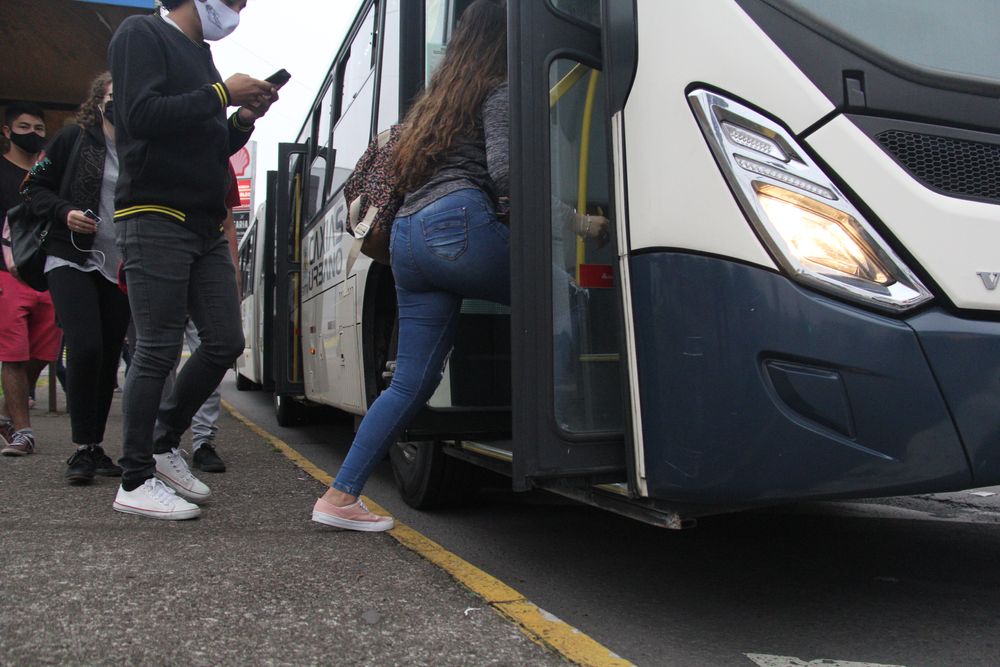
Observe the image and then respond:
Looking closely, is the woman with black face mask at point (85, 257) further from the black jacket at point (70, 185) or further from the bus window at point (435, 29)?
the bus window at point (435, 29)

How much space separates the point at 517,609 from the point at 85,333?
2503 millimetres

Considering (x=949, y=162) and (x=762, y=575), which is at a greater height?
(x=949, y=162)

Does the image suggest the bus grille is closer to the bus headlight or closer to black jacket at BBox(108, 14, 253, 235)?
the bus headlight

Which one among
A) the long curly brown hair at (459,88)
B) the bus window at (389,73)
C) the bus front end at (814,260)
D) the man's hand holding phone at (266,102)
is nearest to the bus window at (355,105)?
the bus window at (389,73)

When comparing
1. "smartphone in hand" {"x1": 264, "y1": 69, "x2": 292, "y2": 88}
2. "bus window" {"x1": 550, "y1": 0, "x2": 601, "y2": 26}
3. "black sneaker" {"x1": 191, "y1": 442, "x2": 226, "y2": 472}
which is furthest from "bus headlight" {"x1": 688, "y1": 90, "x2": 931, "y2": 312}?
"black sneaker" {"x1": 191, "y1": 442, "x2": 226, "y2": 472}

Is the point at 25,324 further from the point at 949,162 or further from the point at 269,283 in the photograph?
the point at 949,162

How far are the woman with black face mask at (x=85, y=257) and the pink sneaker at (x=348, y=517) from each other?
4.94ft

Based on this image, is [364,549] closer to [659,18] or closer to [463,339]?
[463,339]

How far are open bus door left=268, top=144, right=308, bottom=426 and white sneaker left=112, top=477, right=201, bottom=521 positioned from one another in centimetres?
264

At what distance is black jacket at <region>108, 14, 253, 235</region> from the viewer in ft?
10.1

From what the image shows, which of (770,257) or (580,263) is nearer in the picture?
(770,257)

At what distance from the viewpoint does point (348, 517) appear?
300 cm


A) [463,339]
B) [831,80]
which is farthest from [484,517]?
[831,80]

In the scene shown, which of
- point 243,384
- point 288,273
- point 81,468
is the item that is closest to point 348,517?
point 81,468
